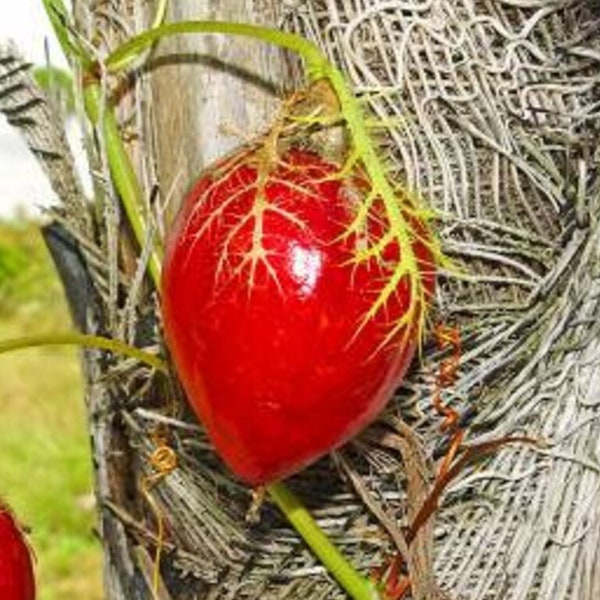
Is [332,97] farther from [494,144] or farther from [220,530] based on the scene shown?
[220,530]

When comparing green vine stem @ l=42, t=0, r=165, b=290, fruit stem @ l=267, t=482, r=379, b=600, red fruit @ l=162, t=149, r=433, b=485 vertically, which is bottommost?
fruit stem @ l=267, t=482, r=379, b=600

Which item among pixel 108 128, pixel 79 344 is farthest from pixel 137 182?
pixel 79 344

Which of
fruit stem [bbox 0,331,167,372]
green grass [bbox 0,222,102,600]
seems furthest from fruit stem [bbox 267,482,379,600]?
green grass [bbox 0,222,102,600]

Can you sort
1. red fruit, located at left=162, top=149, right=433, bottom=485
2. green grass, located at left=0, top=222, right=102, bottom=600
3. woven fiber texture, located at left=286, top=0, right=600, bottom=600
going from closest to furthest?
red fruit, located at left=162, top=149, right=433, bottom=485 → woven fiber texture, located at left=286, top=0, right=600, bottom=600 → green grass, located at left=0, top=222, right=102, bottom=600

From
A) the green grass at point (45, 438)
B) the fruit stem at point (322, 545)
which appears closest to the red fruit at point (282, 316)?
the fruit stem at point (322, 545)

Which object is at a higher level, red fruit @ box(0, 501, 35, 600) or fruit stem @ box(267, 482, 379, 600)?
red fruit @ box(0, 501, 35, 600)

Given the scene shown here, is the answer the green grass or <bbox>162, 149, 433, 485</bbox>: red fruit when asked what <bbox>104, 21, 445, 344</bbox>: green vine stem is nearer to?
<bbox>162, 149, 433, 485</bbox>: red fruit

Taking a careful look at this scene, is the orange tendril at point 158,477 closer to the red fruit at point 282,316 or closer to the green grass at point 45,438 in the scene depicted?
the red fruit at point 282,316
